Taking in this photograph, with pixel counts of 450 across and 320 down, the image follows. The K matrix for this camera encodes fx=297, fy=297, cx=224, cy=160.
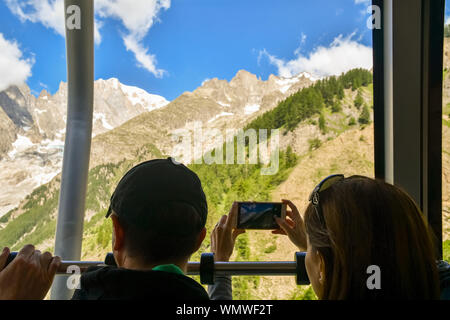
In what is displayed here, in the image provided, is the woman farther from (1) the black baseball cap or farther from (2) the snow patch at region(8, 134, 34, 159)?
(2) the snow patch at region(8, 134, 34, 159)

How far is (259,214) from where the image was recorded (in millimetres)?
1115

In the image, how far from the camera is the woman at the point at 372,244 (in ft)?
1.90

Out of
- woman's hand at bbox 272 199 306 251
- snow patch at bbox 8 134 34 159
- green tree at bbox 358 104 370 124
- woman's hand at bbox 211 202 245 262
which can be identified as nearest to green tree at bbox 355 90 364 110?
green tree at bbox 358 104 370 124

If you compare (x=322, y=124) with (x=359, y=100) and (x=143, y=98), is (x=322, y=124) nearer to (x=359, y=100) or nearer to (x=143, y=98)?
(x=359, y=100)

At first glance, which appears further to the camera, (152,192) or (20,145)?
(20,145)

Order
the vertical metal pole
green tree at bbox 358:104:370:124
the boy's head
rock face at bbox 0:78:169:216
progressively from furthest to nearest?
rock face at bbox 0:78:169:216, green tree at bbox 358:104:370:124, the vertical metal pole, the boy's head

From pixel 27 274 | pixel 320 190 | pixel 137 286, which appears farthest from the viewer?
pixel 27 274

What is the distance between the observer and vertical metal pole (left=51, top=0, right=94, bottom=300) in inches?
54.6

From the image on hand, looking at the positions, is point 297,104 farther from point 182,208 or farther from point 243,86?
point 182,208

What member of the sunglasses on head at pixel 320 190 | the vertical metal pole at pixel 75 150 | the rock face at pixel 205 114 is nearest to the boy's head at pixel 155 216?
the sunglasses on head at pixel 320 190

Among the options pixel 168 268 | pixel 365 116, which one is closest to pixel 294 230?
pixel 168 268

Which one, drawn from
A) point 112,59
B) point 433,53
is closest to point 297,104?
point 433,53

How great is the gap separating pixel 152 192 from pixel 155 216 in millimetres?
56
